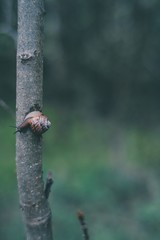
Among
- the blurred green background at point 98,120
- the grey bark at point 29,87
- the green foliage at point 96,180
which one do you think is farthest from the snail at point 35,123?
the green foliage at point 96,180

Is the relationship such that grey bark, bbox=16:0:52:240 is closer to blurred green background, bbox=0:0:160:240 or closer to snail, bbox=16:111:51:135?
snail, bbox=16:111:51:135

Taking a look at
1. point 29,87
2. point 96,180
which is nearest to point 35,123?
point 29,87

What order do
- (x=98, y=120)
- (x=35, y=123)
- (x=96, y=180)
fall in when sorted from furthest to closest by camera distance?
(x=98, y=120) → (x=96, y=180) → (x=35, y=123)

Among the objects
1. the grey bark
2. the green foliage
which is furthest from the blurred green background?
the grey bark

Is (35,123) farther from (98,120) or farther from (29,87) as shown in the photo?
(98,120)

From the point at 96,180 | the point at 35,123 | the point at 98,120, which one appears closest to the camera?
the point at 35,123

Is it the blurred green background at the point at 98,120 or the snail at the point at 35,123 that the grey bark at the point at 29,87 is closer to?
the snail at the point at 35,123
